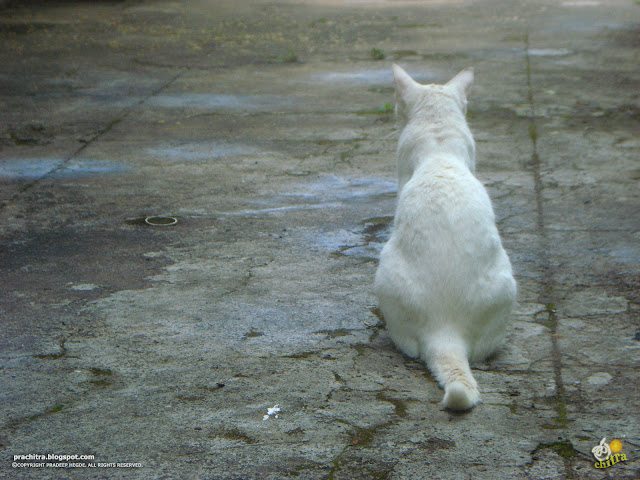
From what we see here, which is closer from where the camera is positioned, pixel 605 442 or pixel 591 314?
pixel 605 442

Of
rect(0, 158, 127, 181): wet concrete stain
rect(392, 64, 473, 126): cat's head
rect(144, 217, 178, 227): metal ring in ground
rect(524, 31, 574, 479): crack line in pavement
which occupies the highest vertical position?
rect(392, 64, 473, 126): cat's head

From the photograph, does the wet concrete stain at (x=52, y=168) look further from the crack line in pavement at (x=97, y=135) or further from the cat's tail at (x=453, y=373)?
the cat's tail at (x=453, y=373)

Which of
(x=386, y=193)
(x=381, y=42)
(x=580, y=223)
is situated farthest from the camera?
(x=381, y=42)

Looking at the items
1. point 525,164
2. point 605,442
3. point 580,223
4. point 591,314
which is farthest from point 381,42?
point 605,442

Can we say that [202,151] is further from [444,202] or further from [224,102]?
[444,202]

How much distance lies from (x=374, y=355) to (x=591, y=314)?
1.43m

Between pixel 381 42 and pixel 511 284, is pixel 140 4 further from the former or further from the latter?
pixel 511 284

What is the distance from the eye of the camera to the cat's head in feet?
16.7

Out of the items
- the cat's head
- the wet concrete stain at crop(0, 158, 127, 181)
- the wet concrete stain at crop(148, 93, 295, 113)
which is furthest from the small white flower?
the wet concrete stain at crop(148, 93, 295, 113)

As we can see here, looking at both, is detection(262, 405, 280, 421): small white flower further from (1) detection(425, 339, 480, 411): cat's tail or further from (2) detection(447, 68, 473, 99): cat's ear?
(2) detection(447, 68, 473, 99): cat's ear

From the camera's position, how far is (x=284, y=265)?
5613 millimetres

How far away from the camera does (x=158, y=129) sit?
8.91 meters

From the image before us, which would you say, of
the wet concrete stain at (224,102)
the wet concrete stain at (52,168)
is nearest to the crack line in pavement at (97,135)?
the wet concrete stain at (52,168)

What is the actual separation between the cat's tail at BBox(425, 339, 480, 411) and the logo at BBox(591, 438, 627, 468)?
0.59 meters
